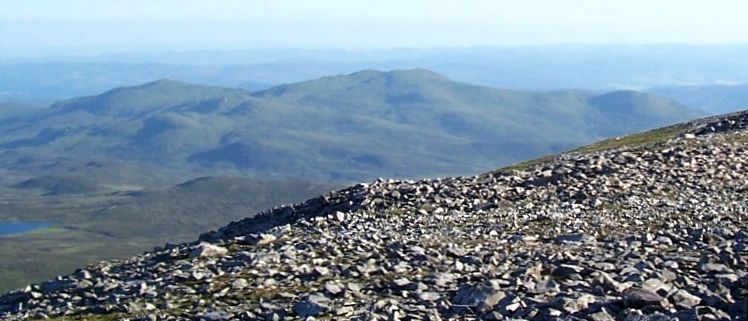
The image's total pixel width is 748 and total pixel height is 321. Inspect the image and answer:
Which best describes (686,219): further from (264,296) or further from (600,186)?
(264,296)

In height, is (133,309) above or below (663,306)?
below

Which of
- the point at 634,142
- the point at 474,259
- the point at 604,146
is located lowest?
the point at 604,146

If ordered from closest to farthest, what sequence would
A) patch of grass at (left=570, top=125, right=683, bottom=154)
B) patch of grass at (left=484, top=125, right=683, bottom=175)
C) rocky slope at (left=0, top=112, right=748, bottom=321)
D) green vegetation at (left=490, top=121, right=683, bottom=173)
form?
rocky slope at (left=0, top=112, right=748, bottom=321) < patch of grass at (left=484, top=125, right=683, bottom=175) < green vegetation at (left=490, top=121, right=683, bottom=173) < patch of grass at (left=570, top=125, right=683, bottom=154)

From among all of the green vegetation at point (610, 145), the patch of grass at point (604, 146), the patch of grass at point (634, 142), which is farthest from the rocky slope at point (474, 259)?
the patch of grass at point (634, 142)

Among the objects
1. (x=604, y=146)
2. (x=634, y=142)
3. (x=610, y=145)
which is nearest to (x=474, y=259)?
(x=634, y=142)

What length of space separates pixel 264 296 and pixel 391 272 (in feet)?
9.84

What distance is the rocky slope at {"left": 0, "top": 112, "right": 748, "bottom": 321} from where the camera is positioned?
60.5 feet

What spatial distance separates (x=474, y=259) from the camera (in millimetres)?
23672

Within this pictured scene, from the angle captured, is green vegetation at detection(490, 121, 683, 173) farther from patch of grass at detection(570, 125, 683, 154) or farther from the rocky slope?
the rocky slope

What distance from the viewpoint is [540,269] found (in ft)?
69.6

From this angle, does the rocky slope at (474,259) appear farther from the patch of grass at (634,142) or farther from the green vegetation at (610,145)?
the patch of grass at (634,142)

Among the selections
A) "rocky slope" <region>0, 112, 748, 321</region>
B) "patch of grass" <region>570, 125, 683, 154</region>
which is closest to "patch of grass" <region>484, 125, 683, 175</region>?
"patch of grass" <region>570, 125, 683, 154</region>

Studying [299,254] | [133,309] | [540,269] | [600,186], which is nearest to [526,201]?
[600,186]

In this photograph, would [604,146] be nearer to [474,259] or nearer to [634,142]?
[634,142]
